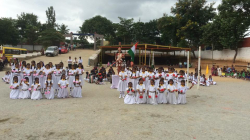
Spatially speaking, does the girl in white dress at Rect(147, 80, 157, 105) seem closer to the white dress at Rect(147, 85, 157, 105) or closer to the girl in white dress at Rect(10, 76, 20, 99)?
the white dress at Rect(147, 85, 157, 105)

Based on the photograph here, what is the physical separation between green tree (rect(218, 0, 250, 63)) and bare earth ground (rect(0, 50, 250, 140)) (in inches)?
710

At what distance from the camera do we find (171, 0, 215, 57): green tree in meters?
29.6

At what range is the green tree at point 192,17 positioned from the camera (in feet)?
97.0

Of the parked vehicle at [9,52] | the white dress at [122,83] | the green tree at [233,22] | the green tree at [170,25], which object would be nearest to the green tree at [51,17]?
the parked vehicle at [9,52]

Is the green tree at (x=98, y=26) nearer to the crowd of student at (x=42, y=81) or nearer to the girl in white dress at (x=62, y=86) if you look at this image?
the crowd of student at (x=42, y=81)

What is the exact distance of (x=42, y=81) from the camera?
30.2 ft

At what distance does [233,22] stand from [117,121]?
76.6 feet

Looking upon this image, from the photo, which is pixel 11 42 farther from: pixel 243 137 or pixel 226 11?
pixel 243 137

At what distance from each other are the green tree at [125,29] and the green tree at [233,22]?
88.4 ft

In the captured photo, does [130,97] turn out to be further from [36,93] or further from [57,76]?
[36,93]

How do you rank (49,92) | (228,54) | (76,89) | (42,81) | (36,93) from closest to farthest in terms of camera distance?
(36,93) < (49,92) < (76,89) < (42,81) < (228,54)

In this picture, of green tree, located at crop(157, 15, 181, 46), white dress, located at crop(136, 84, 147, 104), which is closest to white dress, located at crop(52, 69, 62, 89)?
white dress, located at crop(136, 84, 147, 104)

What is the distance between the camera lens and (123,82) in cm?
931

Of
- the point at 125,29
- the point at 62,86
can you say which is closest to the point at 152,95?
the point at 62,86
